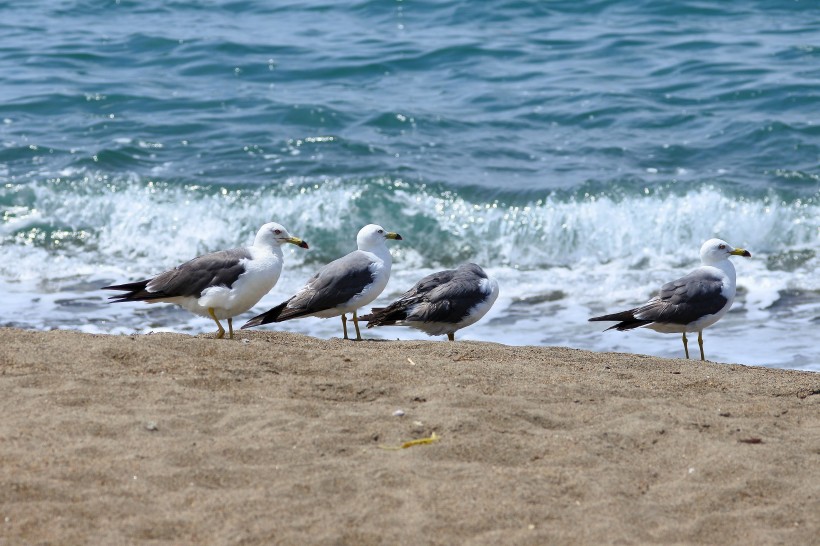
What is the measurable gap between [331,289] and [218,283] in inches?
34.2

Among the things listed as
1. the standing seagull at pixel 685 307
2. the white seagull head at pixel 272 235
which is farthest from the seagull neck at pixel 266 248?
the standing seagull at pixel 685 307

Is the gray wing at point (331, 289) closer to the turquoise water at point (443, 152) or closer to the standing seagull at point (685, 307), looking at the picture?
the standing seagull at point (685, 307)

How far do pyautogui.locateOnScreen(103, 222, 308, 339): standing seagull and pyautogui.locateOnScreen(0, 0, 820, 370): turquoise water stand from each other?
2316 mm

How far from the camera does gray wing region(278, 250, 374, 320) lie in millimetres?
7590

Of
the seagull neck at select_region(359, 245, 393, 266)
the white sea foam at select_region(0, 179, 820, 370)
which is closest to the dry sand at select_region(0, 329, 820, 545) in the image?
the seagull neck at select_region(359, 245, 393, 266)

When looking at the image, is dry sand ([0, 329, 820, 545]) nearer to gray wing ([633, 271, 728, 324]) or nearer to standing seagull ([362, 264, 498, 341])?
standing seagull ([362, 264, 498, 341])

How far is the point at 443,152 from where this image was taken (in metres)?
14.2

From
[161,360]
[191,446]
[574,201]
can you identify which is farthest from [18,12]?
[191,446]

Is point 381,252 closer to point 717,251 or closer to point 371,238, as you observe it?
point 371,238

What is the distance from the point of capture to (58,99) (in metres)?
16.4

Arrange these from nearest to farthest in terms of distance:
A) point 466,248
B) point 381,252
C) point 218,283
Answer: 1. point 218,283
2. point 381,252
3. point 466,248

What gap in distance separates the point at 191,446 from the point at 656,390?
243cm

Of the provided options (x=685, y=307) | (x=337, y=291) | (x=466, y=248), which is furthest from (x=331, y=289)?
(x=466, y=248)

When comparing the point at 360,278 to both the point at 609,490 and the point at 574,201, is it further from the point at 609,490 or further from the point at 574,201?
the point at 574,201
